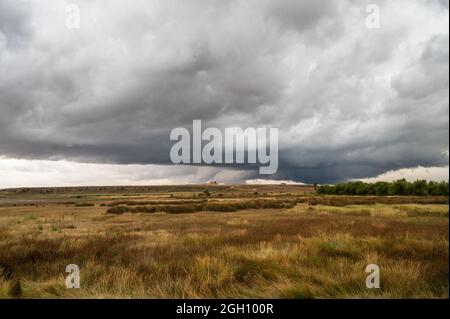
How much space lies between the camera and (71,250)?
13148 millimetres

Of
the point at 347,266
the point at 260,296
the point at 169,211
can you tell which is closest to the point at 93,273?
the point at 260,296

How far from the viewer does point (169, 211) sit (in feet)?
151

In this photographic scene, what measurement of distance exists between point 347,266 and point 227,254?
3.78 meters

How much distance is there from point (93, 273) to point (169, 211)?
36949mm

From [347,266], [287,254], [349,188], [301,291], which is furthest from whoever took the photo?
[349,188]
